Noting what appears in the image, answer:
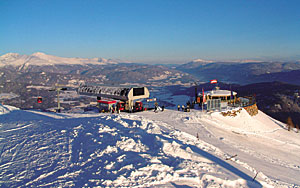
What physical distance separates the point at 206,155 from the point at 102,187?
560cm

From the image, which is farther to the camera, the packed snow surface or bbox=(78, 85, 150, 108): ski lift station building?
bbox=(78, 85, 150, 108): ski lift station building

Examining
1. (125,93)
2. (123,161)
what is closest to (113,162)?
(123,161)

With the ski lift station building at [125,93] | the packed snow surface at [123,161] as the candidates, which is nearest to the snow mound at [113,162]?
the packed snow surface at [123,161]

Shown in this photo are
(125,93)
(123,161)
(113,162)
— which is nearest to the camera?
(113,162)

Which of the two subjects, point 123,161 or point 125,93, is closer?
point 123,161

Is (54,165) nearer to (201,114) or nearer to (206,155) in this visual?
(206,155)

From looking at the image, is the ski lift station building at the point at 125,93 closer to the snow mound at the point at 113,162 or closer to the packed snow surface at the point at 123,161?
the packed snow surface at the point at 123,161

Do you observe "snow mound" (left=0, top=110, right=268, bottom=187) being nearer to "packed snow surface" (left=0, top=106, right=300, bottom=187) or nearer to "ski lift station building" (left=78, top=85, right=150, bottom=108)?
"packed snow surface" (left=0, top=106, right=300, bottom=187)

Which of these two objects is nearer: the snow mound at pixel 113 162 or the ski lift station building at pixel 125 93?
the snow mound at pixel 113 162

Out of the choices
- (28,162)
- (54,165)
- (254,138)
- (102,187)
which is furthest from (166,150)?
(254,138)

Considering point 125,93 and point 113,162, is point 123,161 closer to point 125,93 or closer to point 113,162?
point 113,162

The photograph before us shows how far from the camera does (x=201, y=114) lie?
23.5 metres

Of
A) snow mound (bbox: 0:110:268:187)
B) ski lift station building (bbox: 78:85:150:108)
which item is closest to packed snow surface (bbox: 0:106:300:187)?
snow mound (bbox: 0:110:268:187)

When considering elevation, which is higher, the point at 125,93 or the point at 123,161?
the point at 125,93
